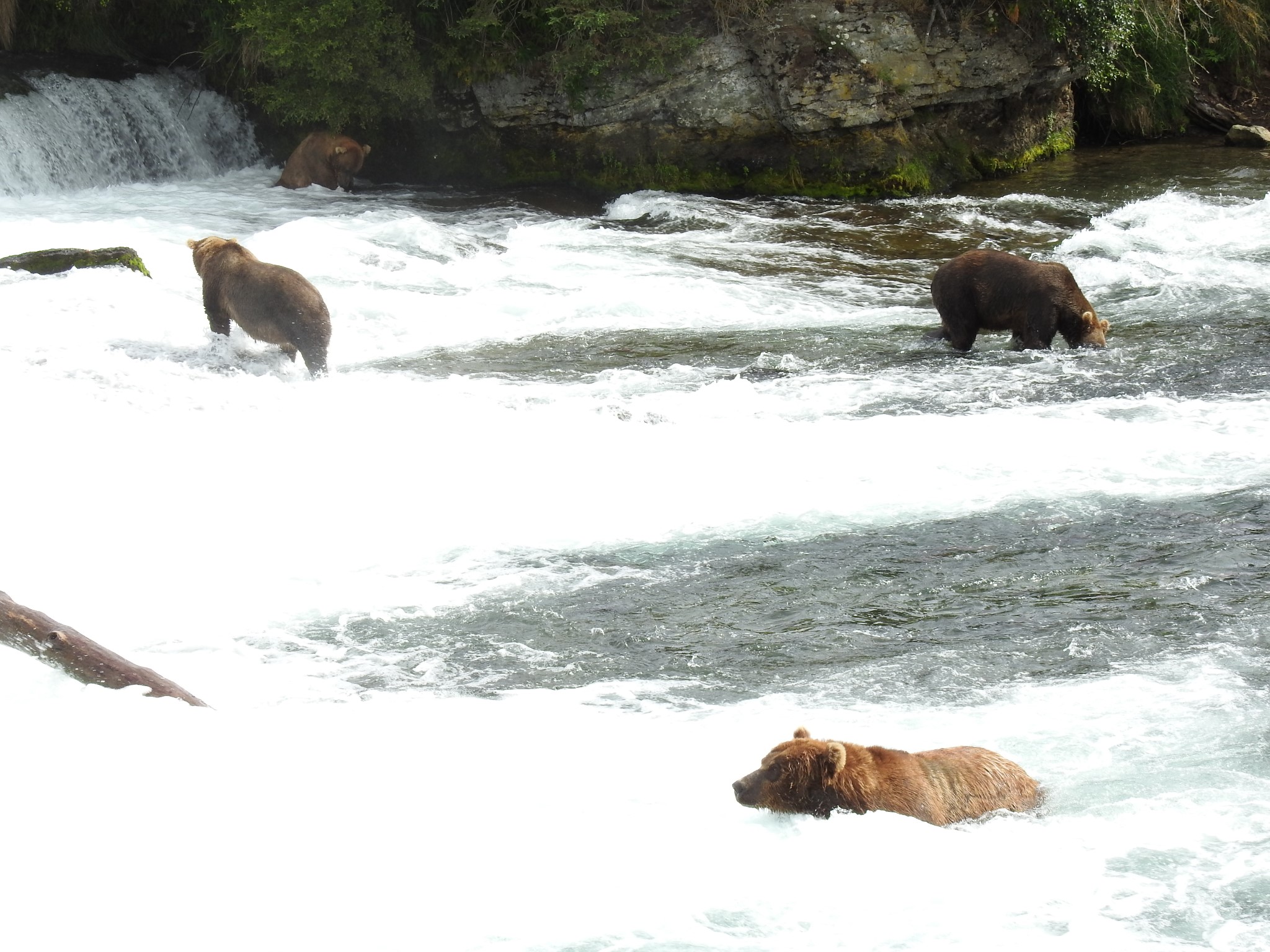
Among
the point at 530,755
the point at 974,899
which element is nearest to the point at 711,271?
the point at 530,755

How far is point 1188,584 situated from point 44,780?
15.5ft

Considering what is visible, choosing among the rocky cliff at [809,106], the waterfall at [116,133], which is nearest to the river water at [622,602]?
the rocky cliff at [809,106]

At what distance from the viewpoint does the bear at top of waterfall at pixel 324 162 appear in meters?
17.5

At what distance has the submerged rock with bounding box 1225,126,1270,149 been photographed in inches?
716

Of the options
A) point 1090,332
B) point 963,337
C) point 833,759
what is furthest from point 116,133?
point 833,759

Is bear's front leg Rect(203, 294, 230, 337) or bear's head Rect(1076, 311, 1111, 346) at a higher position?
bear's front leg Rect(203, 294, 230, 337)

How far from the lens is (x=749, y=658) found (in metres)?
5.37

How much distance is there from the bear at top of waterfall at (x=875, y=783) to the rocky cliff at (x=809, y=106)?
13451 mm

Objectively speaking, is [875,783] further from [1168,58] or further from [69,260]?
[1168,58]

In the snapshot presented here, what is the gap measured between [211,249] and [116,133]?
358 inches

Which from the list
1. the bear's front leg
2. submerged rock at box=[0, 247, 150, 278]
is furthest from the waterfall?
the bear's front leg

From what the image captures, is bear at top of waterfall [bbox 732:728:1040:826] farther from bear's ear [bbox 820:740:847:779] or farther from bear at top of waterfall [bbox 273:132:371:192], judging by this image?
bear at top of waterfall [bbox 273:132:371:192]

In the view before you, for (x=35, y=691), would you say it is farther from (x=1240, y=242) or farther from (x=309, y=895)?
(x=1240, y=242)

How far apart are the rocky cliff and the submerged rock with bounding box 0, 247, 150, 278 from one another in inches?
298
